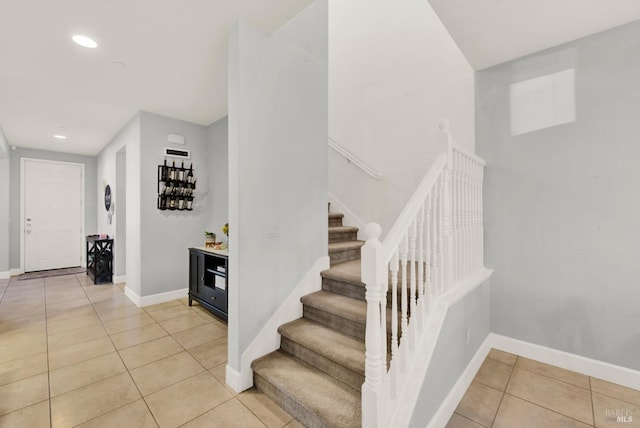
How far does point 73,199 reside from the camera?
21.1 feet

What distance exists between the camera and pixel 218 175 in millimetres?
4250

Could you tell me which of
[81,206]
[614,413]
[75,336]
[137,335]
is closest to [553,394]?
[614,413]

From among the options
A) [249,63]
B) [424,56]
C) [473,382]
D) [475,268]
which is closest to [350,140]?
[424,56]

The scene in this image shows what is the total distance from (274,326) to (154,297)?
101 inches

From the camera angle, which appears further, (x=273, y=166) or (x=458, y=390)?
(x=273, y=166)

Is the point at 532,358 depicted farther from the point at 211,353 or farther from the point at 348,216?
the point at 211,353

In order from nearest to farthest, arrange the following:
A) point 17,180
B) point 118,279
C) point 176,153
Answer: point 176,153
point 118,279
point 17,180

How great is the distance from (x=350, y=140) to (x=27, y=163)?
6872 mm

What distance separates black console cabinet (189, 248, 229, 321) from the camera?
311cm

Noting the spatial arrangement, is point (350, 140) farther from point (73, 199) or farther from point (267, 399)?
point (73, 199)

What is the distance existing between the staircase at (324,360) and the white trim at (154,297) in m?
2.56

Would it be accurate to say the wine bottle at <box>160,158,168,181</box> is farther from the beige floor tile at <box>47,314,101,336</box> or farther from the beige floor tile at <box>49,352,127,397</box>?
the beige floor tile at <box>49,352,127,397</box>

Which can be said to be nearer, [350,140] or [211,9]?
[211,9]

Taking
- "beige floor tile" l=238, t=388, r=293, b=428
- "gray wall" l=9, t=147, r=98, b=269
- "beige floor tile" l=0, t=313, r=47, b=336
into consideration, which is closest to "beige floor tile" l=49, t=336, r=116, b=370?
"beige floor tile" l=0, t=313, r=47, b=336
